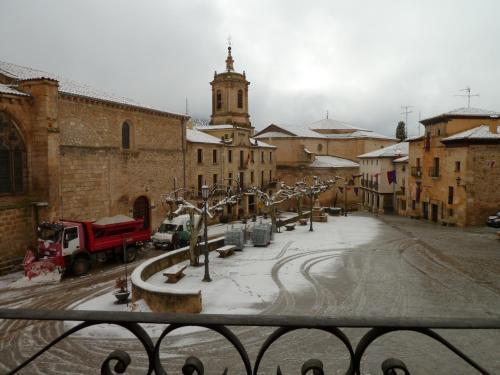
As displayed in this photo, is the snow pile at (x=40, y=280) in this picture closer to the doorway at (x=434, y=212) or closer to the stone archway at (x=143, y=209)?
the stone archway at (x=143, y=209)

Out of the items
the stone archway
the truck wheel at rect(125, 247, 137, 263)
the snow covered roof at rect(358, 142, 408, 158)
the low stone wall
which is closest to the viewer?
the low stone wall

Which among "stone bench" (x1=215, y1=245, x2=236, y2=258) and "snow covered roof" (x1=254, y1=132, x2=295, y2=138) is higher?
"snow covered roof" (x1=254, y1=132, x2=295, y2=138)

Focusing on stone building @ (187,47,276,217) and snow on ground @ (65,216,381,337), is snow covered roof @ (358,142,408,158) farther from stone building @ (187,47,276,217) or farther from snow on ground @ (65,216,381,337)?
snow on ground @ (65,216,381,337)

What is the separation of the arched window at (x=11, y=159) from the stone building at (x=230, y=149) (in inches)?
530

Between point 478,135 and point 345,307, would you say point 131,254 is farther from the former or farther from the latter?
point 478,135

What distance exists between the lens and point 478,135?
2884cm

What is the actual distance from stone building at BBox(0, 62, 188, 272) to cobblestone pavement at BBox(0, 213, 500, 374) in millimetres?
5267

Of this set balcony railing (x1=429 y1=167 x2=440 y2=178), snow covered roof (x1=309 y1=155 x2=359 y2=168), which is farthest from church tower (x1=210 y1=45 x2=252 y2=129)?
balcony railing (x1=429 y1=167 x2=440 y2=178)

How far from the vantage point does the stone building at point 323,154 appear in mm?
51875

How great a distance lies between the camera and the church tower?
153 ft

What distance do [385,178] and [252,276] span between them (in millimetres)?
34108

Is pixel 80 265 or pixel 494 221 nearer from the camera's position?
pixel 80 265

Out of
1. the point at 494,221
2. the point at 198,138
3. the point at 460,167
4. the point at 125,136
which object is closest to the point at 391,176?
the point at 460,167

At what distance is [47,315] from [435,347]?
9.49m
